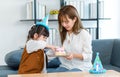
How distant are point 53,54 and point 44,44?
0.52ft

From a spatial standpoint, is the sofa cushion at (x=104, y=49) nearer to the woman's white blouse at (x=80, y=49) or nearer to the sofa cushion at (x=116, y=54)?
the sofa cushion at (x=116, y=54)

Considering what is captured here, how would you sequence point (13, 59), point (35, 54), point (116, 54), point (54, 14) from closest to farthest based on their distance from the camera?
point (35, 54) → point (13, 59) → point (116, 54) → point (54, 14)

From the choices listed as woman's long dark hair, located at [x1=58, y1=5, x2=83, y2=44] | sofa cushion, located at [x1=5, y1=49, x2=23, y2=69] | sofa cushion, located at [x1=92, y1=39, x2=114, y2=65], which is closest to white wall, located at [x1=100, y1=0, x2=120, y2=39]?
sofa cushion, located at [x1=92, y1=39, x2=114, y2=65]

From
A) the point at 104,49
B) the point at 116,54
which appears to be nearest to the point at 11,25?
the point at 104,49

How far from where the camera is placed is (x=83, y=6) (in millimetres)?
4285

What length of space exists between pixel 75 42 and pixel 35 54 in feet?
1.29

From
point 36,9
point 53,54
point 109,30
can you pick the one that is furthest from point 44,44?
point 109,30

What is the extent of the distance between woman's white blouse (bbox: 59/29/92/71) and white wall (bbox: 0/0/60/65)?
6.81ft

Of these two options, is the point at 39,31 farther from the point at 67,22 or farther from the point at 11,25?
the point at 11,25

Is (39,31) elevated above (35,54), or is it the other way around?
(39,31)

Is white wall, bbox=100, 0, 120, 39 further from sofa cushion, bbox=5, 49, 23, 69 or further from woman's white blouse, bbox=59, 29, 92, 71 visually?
woman's white blouse, bbox=59, 29, 92, 71

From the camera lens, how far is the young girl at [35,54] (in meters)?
2.17

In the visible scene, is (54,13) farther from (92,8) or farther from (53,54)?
(53,54)

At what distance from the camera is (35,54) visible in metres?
2.19
